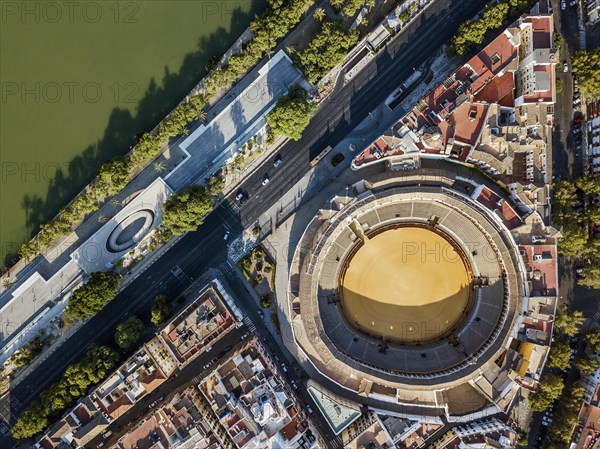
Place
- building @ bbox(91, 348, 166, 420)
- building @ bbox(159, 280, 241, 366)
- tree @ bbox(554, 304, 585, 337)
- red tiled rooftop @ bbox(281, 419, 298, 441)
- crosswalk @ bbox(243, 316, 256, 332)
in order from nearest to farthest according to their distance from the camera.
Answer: red tiled rooftop @ bbox(281, 419, 298, 441)
building @ bbox(159, 280, 241, 366)
building @ bbox(91, 348, 166, 420)
tree @ bbox(554, 304, 585, 337)
crosswalk @ bbox(243, 316, 256, 332)

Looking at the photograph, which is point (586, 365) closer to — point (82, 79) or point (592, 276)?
point (592, 276)

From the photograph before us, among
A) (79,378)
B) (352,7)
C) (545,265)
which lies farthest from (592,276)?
(79,378)

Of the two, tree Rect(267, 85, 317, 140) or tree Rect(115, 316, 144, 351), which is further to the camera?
tree Rect(115, 316, 144, 351)

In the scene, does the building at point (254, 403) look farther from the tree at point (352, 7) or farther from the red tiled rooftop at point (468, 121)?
the tree at point (352, 7)

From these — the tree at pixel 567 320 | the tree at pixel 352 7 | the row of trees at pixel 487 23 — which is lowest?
the tree at pixel 567 320

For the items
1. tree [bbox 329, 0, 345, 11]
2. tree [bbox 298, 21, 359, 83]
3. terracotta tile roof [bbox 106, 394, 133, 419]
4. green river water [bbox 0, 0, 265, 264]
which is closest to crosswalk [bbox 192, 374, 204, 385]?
terracotta tile roof [bbox 106, 394, 133, 419]

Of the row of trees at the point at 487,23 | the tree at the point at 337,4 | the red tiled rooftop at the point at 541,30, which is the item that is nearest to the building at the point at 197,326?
the tree at the point at 337,4

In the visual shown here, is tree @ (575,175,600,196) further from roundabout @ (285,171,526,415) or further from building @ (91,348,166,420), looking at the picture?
building @ (91,348,166,420)
